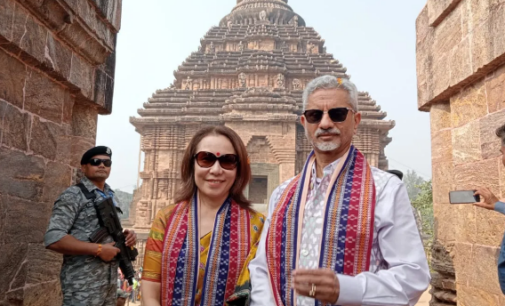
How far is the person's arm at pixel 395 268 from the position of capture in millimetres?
1261

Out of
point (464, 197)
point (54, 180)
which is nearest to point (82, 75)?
point (54, 180)

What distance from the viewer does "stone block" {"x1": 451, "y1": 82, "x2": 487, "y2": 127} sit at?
3.12 m

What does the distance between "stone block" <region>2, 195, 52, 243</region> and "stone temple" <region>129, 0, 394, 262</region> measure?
11424mm

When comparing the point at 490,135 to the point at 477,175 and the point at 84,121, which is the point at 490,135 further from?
the point at 84,121

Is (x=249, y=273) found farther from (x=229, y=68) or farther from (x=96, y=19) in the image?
(x=229, y=68)

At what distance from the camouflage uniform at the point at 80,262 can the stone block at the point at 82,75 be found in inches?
37.3

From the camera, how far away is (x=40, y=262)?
2.68 m

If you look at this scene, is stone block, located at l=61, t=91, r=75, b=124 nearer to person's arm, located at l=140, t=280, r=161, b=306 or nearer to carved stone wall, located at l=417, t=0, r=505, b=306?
person's arm, located at l=140, t=280, r=161, b=306

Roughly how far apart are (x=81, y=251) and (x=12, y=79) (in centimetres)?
116

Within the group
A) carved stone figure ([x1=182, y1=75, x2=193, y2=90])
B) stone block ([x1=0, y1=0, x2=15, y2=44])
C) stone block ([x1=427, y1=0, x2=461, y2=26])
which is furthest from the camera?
carved stone figure ([x1=182, y1=75, x2=193, y2=90])

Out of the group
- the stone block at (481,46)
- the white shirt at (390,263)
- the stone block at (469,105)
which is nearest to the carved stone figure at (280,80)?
the stone block at (469,105)

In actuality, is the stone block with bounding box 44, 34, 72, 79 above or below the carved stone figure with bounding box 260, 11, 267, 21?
below

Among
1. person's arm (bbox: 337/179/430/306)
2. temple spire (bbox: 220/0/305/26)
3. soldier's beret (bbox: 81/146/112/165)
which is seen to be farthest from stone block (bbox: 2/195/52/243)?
temple spire (bbox: 220/0/305/26)

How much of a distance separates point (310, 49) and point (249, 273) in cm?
2304
